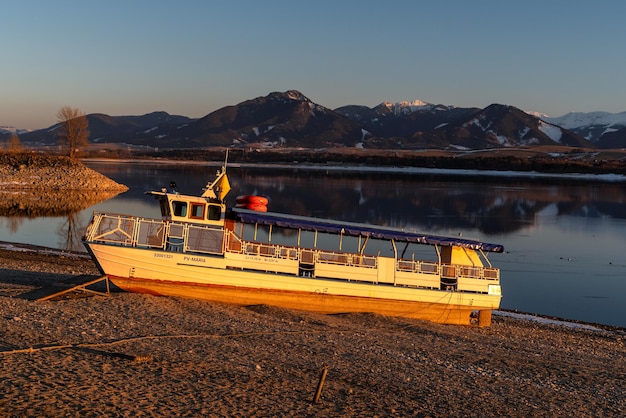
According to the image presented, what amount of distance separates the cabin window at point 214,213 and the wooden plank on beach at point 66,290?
4.42 meters

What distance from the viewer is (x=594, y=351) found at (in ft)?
72.6

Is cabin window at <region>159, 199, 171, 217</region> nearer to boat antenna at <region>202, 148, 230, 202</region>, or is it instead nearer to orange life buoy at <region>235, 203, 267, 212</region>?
boat antenna at <region>202, 148, 230, 202</region>

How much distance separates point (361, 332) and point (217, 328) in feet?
15.6

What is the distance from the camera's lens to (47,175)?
8350 centimetres

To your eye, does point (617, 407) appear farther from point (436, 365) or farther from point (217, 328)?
point (217, 328)

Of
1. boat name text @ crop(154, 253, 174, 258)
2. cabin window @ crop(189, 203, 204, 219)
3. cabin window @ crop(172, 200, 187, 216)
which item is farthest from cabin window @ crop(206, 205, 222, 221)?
boat name text @ crop(154, 253, 174, 258)

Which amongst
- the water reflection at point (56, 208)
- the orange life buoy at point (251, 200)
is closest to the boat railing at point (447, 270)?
the orange life buoy at point (251, 200)

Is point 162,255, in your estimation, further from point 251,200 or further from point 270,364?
point 270,364

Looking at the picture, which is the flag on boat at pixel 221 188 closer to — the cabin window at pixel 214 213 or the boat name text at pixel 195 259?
the cabin window at pixel 214 213

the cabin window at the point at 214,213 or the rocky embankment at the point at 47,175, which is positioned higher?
the cabin window at the point at 214,213

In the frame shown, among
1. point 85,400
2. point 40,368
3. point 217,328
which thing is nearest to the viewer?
point 85,400

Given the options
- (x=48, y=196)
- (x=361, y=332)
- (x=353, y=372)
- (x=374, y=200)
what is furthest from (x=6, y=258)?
(x=374, y=200)

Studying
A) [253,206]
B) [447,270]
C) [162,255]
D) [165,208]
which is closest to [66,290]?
[162,255]

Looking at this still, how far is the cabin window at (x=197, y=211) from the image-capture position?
2514cm
